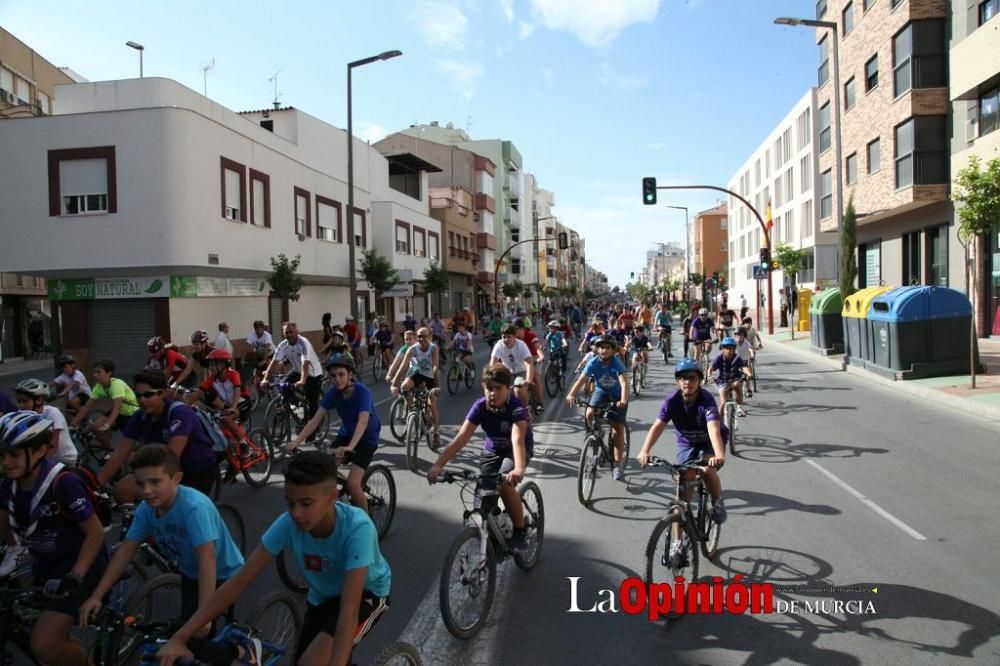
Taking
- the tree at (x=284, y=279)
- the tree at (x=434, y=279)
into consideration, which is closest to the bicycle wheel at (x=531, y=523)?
the tree at (x=284, y=279)

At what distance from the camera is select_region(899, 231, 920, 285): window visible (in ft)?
87.9

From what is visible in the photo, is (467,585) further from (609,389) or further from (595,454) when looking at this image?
(609,389)

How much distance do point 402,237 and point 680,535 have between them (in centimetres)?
3514

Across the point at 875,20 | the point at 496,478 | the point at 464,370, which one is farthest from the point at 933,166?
the point at 496,478

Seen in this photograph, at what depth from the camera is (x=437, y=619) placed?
4656 millimetres

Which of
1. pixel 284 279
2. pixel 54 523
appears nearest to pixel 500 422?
pixel 54 523

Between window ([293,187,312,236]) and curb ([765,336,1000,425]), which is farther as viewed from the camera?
window ([293,187,312,236])

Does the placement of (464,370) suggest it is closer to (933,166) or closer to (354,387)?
(354,387)

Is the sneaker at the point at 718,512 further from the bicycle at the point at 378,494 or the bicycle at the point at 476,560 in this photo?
the bicycle at the point at 378,494

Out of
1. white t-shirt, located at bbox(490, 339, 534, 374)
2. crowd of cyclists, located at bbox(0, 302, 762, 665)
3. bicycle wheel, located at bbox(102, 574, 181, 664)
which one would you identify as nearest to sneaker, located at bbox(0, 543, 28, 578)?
crowd of cyclists, located at bbox(0, 302, 762, 665)

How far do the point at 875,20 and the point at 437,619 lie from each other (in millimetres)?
28265

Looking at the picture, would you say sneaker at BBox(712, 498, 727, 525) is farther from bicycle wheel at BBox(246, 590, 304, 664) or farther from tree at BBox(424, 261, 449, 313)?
tree at BBox(424, 261, 449, 313)

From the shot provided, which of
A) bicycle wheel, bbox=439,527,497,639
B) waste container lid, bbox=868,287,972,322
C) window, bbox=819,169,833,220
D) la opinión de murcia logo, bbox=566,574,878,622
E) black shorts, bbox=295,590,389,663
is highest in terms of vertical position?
window, bbox=819,169,833,220

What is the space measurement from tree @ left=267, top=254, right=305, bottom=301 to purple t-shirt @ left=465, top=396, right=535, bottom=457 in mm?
19702
